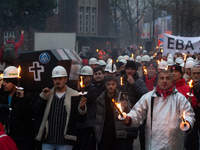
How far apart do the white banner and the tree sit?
48.8 feet

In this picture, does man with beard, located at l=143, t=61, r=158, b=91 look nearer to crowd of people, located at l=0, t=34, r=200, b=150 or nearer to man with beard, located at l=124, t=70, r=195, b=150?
crowd of people, located at l=0, t=34, r=200, b=150

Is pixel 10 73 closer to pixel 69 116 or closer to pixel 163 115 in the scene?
pixel 69 116

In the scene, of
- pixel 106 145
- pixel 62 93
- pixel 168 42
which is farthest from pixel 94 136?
pixel 168 42

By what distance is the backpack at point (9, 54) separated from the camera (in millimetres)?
10860

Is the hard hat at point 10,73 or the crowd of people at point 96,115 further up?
the hard hat at point 10,73

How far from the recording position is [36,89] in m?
6.38

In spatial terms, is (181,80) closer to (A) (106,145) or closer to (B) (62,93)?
(A) (106,145)

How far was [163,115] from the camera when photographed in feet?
15.5

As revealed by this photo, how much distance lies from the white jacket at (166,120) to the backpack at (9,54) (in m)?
6.70

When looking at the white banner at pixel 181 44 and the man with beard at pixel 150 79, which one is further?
the white banner at pixel 181 44

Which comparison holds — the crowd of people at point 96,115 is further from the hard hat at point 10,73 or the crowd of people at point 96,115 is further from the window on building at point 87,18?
the window on building at point 87,18

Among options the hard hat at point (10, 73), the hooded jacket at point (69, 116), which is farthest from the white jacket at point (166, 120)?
the hard hat at point (10, 73)

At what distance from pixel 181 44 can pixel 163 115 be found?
13170 millimetres

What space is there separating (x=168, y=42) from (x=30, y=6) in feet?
51.4
